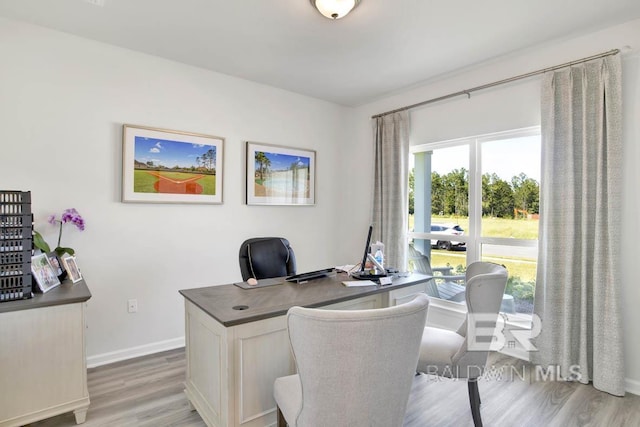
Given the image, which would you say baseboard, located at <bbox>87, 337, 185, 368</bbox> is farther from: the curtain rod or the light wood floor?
the curtain rod

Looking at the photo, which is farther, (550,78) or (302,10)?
(550,78)

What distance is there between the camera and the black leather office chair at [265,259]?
2.70 metres

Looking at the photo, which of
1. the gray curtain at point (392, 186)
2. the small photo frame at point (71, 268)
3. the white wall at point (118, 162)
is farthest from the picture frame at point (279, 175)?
the small photo frame at point (71, 268)

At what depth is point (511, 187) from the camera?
3.07 metres

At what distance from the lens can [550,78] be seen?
2688 millimetres

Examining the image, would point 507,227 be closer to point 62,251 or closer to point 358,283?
point 358,283

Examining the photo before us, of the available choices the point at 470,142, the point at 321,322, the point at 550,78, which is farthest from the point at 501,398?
the point at 550,78

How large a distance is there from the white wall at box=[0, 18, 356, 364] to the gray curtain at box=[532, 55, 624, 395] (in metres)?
2.63

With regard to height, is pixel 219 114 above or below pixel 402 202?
above

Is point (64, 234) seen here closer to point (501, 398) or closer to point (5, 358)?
point (5, 358)

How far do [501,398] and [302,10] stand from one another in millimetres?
2971

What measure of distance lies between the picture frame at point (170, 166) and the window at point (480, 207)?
2.19m

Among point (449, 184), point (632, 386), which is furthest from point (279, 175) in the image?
point (632, 386)

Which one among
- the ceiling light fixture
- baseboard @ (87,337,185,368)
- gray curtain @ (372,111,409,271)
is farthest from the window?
baseboard @ (87,337,185,368)
